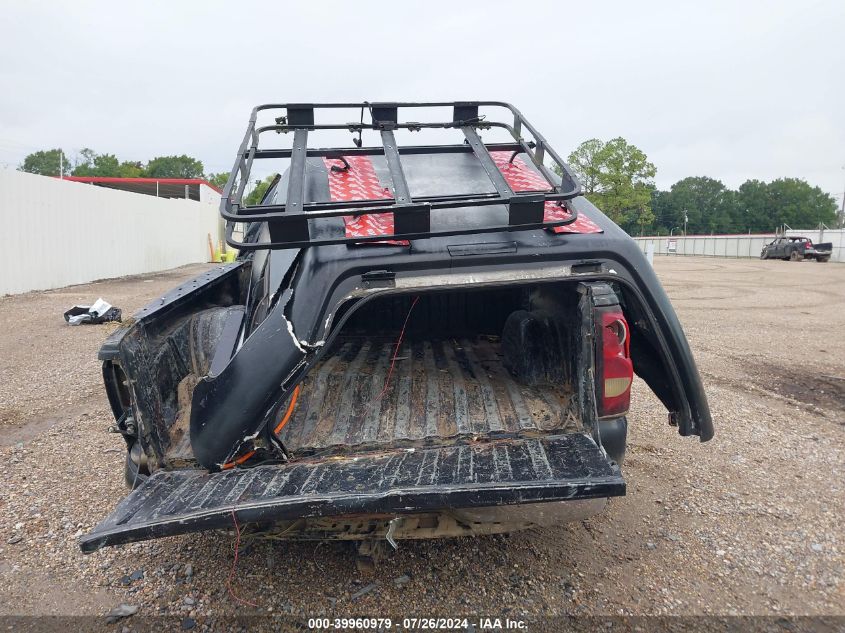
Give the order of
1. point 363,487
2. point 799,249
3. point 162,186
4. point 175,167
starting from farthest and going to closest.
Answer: point 175,167 → point 162,186 → point 799,249 → point 363,487

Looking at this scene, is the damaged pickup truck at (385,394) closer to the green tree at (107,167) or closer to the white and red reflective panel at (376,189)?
the white and red reflective panel at (376,189)

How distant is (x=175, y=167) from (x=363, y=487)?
286ft

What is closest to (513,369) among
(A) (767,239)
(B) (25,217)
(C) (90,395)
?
(C) (90,395)

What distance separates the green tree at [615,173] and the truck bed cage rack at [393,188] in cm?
4277

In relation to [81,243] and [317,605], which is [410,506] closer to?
[317,605]

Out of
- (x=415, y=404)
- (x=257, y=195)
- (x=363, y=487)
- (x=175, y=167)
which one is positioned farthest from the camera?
(x=175, y=167)

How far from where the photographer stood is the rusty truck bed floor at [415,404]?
8.52ft

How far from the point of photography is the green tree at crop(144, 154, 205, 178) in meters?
78.2

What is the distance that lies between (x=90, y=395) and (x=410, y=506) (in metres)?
4.35

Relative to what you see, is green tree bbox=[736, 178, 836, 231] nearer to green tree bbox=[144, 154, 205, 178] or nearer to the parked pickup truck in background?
the parked pickup truck in background

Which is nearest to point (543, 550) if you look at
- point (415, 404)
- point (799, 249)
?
point (415, 404)

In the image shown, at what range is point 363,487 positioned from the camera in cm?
192

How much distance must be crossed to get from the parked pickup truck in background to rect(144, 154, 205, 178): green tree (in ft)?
240

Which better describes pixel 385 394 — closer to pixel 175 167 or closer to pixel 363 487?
pixel 363 487
